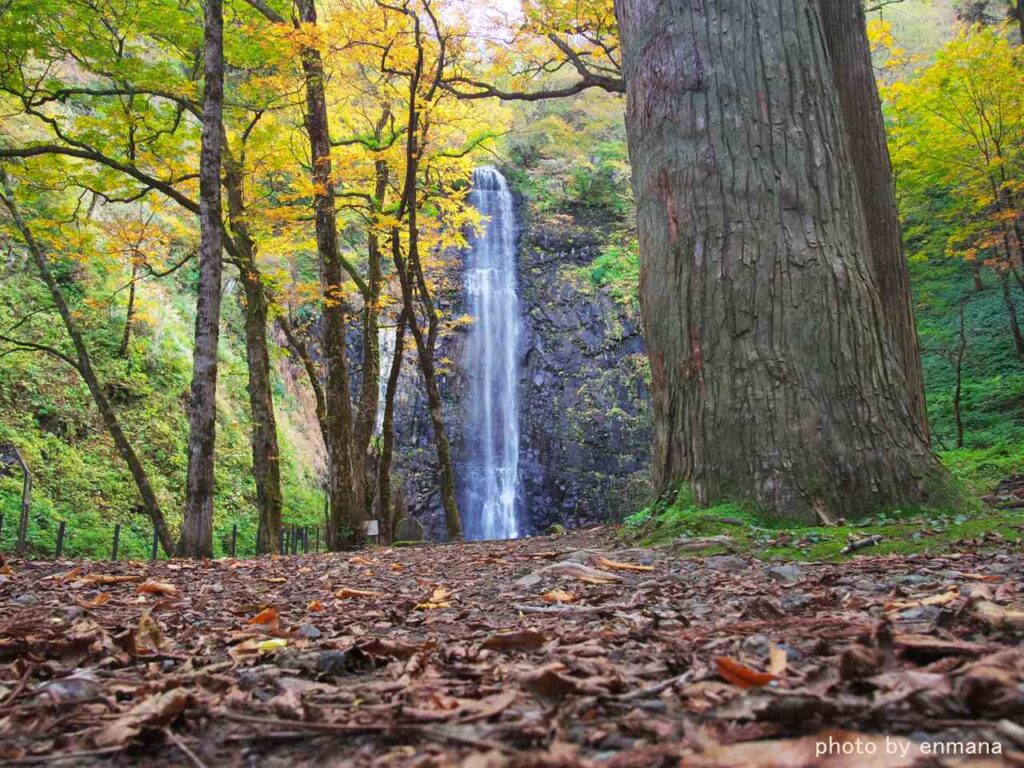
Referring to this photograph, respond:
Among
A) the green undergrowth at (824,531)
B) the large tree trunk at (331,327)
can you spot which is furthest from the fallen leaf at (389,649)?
the large tree trunk at (331,327)

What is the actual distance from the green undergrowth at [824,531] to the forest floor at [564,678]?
0.44 meters

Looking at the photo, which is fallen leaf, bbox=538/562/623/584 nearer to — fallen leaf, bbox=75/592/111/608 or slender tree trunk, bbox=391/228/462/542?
fallen leaf, bbox=75/592/111/608

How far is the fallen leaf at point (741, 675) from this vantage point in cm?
104

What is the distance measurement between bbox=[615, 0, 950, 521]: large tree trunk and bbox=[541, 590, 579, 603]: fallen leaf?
59.1 inches

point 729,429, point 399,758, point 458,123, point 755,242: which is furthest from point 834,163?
point 458,123

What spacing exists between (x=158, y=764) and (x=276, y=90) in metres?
10.2

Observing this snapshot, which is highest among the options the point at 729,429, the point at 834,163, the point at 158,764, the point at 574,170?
the point at 574,170

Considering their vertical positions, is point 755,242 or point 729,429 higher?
point 755,242

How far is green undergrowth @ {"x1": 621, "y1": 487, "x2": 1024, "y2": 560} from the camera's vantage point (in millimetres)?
2887

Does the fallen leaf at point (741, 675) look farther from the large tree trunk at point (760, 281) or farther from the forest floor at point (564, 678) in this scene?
the large tree trunk at point (760, 281)

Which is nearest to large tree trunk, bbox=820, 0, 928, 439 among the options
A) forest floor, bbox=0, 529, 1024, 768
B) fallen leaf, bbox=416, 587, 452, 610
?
forest floor, bbox=0, 529, 1024, 768

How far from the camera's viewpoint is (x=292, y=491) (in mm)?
17594

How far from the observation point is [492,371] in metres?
22.3

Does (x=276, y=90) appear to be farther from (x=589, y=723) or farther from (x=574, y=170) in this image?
(x=574, y=170)
